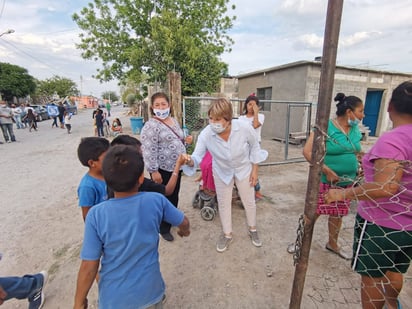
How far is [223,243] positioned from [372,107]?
11448 millimetres

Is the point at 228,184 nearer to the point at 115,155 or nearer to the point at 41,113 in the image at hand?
the point at 115,155

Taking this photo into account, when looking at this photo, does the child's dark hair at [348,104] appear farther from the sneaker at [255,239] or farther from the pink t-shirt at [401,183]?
the sneaker at [255,239]

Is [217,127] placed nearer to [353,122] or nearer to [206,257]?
[353,122]

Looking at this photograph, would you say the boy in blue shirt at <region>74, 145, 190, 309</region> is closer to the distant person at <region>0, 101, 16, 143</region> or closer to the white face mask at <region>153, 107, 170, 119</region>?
the white face mask at <region>153, 107, 170, 119</region>

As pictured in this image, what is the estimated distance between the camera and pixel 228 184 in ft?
7.82

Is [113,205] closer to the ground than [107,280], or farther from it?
farther from it

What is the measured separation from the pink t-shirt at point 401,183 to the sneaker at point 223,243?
1.49m

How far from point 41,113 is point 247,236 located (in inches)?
887

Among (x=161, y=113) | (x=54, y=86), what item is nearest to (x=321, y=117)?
(x=161, y=113)

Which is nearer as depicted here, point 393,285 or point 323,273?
point 393,285

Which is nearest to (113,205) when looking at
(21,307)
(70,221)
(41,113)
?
(21,307)

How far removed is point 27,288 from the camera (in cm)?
173

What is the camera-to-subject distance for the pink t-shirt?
113 cm

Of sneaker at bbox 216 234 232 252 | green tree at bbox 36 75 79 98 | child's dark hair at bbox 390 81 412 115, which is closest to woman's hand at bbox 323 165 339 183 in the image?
child's dark hair at bbox 390 81 412 115
